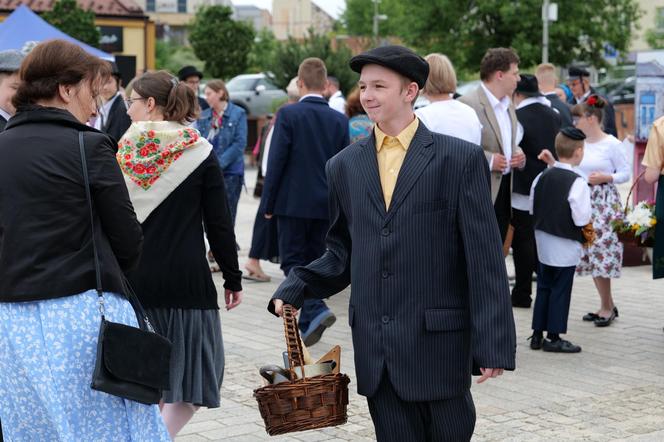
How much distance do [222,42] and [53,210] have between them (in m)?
42.2

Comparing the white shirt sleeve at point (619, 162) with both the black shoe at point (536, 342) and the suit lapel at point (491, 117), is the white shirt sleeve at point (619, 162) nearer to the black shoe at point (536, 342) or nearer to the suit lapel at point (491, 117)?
the suit lapel at point (491, 117)

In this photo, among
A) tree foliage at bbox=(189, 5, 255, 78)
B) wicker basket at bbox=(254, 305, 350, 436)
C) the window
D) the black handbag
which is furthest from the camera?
the window

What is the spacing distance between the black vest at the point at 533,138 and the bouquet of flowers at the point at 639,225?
5.08ft

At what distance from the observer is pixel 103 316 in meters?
3.77

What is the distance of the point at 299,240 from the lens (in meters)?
9.01

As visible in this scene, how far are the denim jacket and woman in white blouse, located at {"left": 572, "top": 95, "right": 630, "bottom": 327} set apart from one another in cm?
391

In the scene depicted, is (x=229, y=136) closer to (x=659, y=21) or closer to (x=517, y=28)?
(x=517, y=28)

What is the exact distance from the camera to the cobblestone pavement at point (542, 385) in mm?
6129

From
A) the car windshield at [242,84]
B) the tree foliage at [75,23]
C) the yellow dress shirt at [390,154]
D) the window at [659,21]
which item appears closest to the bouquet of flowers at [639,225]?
the yellow dress shirt at [390,154]

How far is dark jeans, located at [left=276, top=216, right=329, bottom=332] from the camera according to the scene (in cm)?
892

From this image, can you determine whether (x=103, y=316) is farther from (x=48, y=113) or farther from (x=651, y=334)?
(x=651, y=334)

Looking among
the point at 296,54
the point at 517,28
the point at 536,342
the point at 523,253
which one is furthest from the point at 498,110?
the point at 517,28

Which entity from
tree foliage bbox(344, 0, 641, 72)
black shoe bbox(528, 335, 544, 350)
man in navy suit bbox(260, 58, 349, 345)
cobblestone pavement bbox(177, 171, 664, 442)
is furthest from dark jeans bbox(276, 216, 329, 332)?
tree foliage bbox(344, 0, 641, 72)

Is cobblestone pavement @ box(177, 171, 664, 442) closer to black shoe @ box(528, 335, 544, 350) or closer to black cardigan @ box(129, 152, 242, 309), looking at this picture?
black shoe @ box(528, 335, 544, 350)
